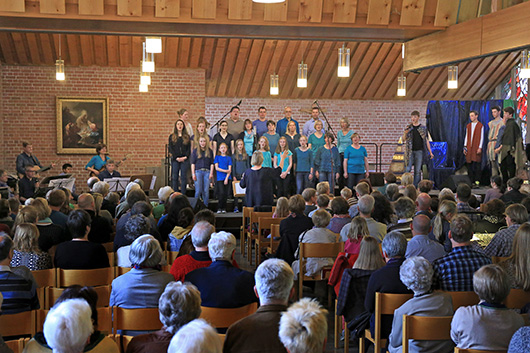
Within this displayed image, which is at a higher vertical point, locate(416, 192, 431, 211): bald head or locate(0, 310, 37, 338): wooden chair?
locate(416, 192, 431, 211): bald head

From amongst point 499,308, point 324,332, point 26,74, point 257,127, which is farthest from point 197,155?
point 324,332

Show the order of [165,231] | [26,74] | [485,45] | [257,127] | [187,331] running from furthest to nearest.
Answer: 1. [26,74]
2. [257,127]
3. [485,45]
4. [165,231]
5. [187,331]

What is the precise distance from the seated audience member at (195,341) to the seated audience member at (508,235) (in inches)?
161

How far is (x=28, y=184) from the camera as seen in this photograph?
42.9 ft

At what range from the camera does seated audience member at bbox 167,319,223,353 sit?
2.42 metres

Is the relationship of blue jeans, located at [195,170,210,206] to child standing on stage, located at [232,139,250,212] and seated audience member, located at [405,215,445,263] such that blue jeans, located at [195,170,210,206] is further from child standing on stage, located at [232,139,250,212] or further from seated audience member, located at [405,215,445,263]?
seated audience member, located at [405,215,445,263]

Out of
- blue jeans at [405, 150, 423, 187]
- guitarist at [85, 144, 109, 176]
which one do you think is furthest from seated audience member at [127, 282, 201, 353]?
guitarist at [85, 144, 109, 176]

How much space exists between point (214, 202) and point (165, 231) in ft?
18.9

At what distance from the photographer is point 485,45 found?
29.5 feet

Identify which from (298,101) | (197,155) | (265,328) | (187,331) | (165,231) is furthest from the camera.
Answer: (298,101)

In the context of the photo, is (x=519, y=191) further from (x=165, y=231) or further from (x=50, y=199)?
(x=50, y=199)

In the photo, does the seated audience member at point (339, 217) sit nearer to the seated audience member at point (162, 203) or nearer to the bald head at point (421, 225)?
the bald head at point (421, 225)

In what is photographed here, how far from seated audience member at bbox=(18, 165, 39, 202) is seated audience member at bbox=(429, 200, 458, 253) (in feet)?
29.1

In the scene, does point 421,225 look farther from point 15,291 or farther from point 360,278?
point 15,291
